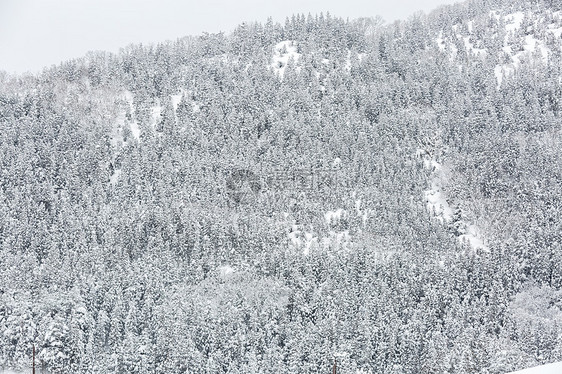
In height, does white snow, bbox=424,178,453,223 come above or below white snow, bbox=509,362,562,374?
below

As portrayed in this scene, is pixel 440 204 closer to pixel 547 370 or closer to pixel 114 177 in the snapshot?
pixel 114 177

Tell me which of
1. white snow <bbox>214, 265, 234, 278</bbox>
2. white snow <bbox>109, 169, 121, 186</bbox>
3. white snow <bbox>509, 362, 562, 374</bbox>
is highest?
white snow <bbox>509, 362, 562, 374</bbox>

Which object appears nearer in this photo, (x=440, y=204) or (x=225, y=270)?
(x=225, y=270)

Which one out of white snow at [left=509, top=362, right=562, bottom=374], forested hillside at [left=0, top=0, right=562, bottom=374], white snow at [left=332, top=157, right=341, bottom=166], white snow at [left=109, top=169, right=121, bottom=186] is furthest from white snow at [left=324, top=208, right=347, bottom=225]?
white snow at [left=509, top=362, right=562, bottom=374]

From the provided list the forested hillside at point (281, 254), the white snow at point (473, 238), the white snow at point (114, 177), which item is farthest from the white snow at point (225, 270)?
the white snow at point (473, 238)

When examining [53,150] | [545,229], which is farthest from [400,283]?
[53,150]

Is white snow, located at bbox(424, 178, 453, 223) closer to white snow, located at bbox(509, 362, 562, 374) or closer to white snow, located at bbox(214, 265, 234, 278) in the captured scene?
white snow, located at bbox(214, 265, 234, 278)

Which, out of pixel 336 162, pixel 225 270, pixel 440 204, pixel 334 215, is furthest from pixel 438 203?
pixel 225 270

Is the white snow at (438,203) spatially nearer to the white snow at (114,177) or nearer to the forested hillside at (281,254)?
the forested hillside at (281,254)

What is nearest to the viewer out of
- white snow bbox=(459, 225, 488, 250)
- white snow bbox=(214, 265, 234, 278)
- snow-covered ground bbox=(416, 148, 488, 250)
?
white snow bbox=(214, 265, 234, 278)

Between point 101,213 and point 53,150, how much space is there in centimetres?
3310

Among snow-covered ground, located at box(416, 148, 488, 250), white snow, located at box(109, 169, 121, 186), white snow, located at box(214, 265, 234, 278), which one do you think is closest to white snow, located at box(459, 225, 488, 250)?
snow-covered ground, located at box(416, 148, 488, 250)

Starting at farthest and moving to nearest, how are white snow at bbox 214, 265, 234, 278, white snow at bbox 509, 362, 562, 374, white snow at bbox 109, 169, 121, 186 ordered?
white snow at bbox 109, 169, 121, 186 < white snow at bbox 214, 265, 234, 278 < white snow at bbox 509, 362, 562, 374

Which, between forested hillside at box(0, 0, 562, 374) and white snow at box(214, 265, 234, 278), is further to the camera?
white snow at box(214, 265, 234, 278)
